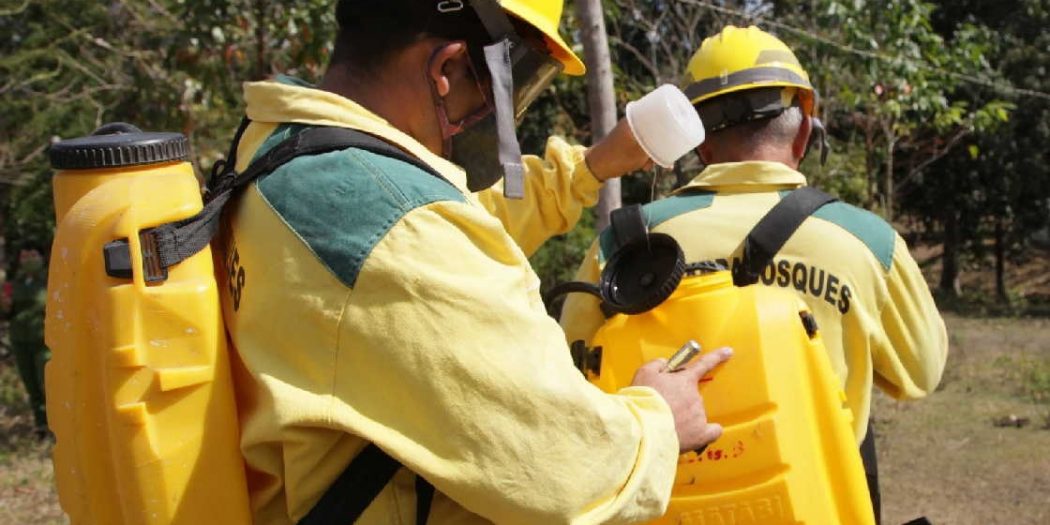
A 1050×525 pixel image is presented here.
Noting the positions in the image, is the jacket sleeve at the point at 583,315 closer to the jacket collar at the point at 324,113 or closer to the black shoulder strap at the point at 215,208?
the jacket collar at the point at 324,113

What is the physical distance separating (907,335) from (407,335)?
156 cm

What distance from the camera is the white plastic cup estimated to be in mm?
2523

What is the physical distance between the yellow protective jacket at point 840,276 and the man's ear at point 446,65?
99 cm

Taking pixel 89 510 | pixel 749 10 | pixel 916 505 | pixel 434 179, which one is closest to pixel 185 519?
pixel 89 510

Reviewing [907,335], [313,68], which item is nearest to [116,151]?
[907,335]

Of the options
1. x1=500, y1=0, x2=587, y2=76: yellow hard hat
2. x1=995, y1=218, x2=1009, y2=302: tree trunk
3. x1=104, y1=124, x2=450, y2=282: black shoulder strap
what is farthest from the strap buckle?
x1=995, y1=218, x2=1009, y2=302: tree trunk

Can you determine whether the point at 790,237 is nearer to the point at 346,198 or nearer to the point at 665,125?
the point at 665,125

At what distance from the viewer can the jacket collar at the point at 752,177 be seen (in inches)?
108

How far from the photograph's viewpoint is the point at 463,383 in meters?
1.46

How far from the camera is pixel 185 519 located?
1531 millimetres

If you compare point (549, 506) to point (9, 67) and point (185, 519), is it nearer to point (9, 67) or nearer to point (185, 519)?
point (185, 519)

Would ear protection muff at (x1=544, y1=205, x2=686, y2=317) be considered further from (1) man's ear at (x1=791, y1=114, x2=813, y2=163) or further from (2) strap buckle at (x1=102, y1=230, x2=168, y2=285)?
(2) strap buckle at (x1=102, y1=230, x2=168, y2=285)

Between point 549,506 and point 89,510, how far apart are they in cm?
66

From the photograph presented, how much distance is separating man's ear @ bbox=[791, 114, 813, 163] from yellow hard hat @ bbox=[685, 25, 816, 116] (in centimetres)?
5
